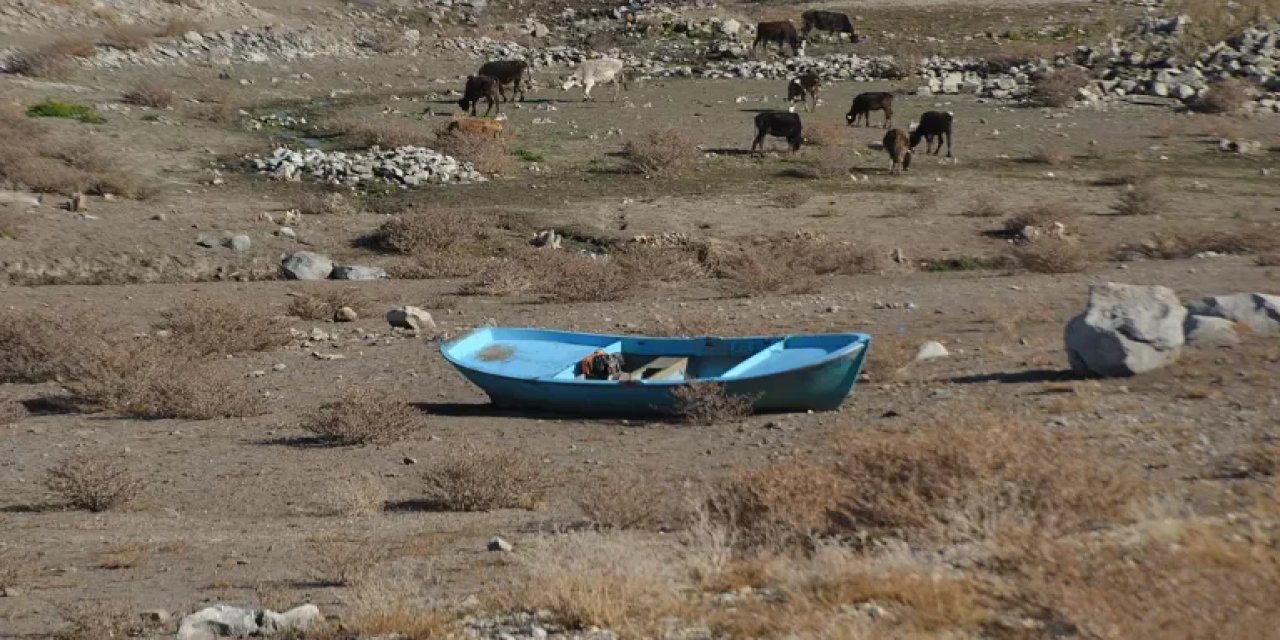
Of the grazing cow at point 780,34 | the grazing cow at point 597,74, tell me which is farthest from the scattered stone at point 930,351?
the grazing cow at point 780,34

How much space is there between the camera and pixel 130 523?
11.0 m

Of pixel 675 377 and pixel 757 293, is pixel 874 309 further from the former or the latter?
pixel 675 377

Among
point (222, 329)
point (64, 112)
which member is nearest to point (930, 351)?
point (222, 329)

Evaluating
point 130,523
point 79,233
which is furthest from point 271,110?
point 130,523

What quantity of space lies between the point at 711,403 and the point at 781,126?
15190 millimetres

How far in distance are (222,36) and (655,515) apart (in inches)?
1326

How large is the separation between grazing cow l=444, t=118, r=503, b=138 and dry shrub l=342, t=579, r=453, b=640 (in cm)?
2061

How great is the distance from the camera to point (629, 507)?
970 cm

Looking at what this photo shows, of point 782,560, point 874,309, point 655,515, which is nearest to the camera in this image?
point 782,560

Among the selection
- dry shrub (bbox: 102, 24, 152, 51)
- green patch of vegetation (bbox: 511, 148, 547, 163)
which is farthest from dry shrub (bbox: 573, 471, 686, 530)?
dry shrub (bbox: 102, 24, 152, 51)

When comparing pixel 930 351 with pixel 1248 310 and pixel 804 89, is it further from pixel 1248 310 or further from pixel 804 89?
pixel 804 89

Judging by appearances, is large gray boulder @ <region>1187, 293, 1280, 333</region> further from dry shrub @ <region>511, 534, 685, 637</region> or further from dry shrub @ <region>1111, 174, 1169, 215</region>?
dry shrub @ <region>511, 534, 685, 637</region>

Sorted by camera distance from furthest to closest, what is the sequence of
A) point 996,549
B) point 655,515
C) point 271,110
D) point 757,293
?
point 271,110, point 757,293, point 655,515, point 996,549

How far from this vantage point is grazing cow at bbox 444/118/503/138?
91.9 ft
